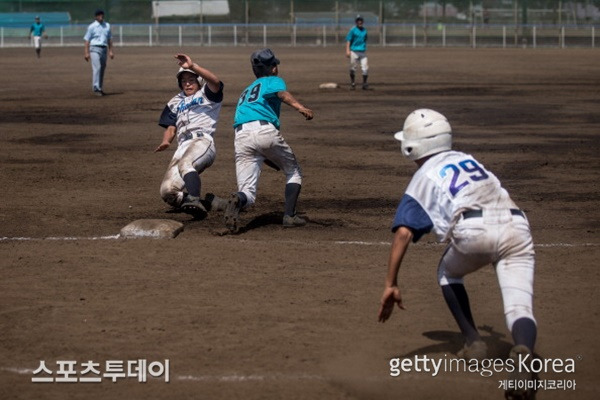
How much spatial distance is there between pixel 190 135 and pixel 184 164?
1.88 feet

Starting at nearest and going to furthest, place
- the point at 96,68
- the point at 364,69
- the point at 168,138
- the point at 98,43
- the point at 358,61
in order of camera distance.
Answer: the point at 168,138 < the point at 98,43 < the point at 96,68 < the point at 364,69 < the point at 358,61

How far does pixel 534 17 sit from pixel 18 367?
2567 inches

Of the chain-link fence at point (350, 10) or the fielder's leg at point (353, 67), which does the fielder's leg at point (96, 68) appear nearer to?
the fielder's leg at point (353, 67)

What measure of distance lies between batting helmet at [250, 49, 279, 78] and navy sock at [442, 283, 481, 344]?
517 centimetres

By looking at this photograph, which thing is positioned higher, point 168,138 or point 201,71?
point 201,71

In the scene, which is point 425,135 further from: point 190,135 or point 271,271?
point 190,135

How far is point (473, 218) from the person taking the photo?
636cm

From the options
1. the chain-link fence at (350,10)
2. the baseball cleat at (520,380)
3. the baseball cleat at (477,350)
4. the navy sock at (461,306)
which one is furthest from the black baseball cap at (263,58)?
the chain-link fence at (350,10)

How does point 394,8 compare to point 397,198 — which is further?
point 394,8

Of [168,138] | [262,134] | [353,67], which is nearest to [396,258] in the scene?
[262,134]

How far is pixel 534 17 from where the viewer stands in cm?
6838

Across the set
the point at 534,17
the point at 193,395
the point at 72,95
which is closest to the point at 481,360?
the point at 193,395

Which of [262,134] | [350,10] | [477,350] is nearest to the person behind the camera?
[477,350]

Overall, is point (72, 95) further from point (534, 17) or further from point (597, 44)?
point (534, 17)
